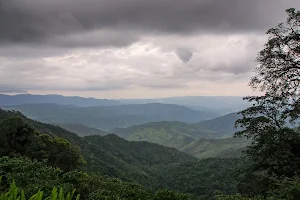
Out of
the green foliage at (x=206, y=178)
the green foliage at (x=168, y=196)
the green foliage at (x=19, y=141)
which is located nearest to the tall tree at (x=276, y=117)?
the green foliage at (x=168, y=196)

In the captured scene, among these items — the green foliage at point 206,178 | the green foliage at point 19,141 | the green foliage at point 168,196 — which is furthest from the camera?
the green foliage at point 206,178

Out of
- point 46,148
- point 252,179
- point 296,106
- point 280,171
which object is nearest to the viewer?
point 296,106

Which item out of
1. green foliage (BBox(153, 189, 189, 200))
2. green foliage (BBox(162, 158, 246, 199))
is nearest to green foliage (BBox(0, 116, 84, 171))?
green foliage (BBox(153, 189, 189, 200))

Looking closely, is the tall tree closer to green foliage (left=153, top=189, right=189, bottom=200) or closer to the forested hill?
green foliage (left=153, top=189, right=189, bottom=200)

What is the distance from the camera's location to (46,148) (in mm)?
54406

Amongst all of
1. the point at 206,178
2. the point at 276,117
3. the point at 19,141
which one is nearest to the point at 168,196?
the point at 276,117

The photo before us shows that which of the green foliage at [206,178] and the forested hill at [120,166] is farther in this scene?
the green foliage at [206,178]

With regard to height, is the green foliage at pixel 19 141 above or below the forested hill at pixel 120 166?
above

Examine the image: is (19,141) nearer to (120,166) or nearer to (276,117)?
(276,117)

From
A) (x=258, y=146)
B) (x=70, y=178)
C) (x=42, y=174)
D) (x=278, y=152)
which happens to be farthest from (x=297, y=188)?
(x=42, y=174)

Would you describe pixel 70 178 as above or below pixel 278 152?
below

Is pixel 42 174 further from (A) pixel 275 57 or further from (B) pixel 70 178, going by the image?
(A) pixel 275 57

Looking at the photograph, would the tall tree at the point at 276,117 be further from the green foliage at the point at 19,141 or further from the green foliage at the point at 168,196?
the green foliage at the point at 19,141

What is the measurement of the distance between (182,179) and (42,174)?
461ft
